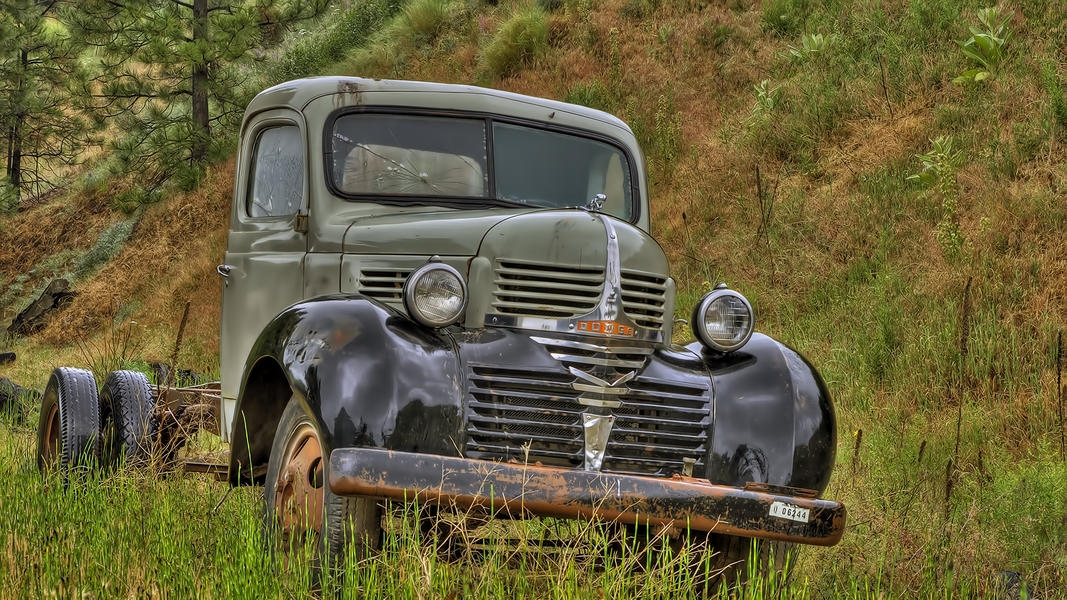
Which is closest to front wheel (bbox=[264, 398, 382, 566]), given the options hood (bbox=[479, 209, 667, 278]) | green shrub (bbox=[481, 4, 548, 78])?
hood (bbox=[479, 209, 667, 278])

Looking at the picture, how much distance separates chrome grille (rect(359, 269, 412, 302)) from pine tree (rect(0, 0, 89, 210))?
20552 mm

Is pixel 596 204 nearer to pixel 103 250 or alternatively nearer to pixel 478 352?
pixel 478 352

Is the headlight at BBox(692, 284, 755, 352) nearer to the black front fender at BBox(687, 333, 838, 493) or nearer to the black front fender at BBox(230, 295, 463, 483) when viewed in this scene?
the black front fender at BBox(687, 333, 838, 493)

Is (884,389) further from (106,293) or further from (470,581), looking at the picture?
(106,293)

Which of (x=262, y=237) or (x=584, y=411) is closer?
(x=584, y=411)

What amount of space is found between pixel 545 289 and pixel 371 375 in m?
0.85

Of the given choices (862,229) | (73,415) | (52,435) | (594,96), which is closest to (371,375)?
(73,415)

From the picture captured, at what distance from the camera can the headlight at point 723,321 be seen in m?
4.27

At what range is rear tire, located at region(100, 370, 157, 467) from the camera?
5480 mm

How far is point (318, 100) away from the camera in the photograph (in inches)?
196

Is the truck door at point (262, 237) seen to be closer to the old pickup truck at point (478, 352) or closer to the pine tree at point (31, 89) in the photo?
the old pickup truck at point (478, 352)

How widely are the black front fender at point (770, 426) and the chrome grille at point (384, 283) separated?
1272mm

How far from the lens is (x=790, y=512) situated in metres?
3.59

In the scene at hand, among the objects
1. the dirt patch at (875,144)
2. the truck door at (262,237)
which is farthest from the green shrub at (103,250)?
the truck door at (262,237)
